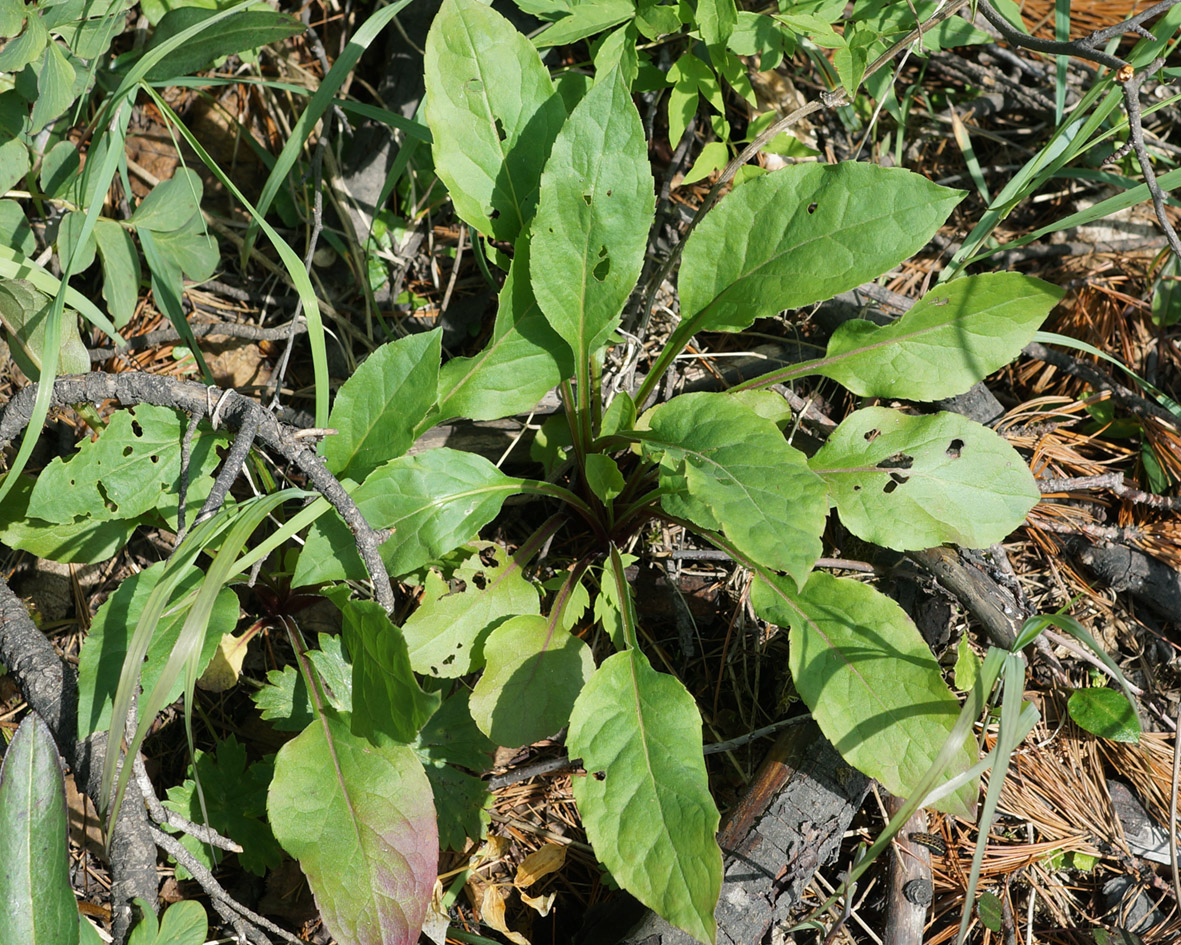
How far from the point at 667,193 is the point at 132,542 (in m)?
1.47

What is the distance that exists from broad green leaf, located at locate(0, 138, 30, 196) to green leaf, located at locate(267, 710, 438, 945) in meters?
1.22

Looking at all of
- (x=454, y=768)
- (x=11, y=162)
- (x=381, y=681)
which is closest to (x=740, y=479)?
(x=381, y=681)

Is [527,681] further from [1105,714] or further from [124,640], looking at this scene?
[1105,714]

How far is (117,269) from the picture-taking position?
1.73m

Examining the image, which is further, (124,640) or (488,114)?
(488,114)

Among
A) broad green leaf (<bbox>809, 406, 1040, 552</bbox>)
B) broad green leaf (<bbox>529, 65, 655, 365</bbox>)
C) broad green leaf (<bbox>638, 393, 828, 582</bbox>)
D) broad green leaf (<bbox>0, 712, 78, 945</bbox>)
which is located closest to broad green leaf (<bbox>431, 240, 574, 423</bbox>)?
broad green leaf (<bbox>529, 65, 655, 365</bbox>)

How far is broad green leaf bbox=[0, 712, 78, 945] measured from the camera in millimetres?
1130

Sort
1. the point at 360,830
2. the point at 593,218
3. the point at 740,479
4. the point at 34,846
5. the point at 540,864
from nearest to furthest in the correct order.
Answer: the point at 34,846 → the point at 740,479 → the point at 360,830 → the point at 593,218 → the point at 540,864

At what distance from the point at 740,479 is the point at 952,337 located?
606mm

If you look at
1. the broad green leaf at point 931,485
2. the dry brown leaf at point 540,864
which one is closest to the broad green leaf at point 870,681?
the broad green leaf at point 931,485

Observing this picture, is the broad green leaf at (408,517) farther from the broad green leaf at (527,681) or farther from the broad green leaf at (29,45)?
the broad green leaf at (29,45)

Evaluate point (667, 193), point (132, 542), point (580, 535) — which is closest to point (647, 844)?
point (580, 535)

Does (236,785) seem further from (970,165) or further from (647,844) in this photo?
(970,165)

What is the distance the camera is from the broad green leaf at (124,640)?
1.37 m
